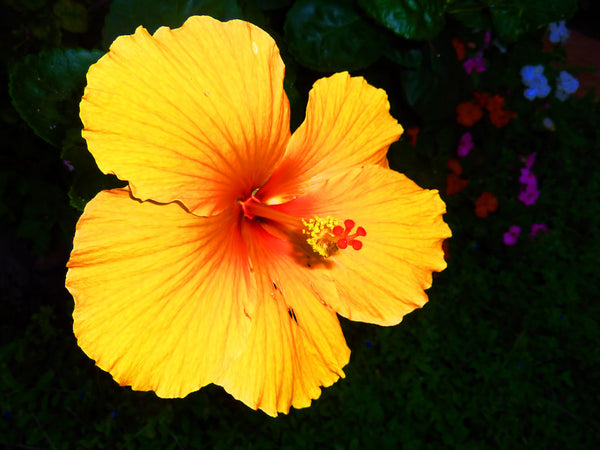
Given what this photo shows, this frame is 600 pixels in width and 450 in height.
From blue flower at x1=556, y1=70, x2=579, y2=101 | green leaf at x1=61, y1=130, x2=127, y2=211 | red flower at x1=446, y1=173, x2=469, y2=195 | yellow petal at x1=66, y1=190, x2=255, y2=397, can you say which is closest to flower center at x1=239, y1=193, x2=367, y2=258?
yellow petal at x1=66, y1=190, x2=255, y2=397

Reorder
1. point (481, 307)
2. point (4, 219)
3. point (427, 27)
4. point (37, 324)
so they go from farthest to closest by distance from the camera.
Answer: point (481, 307) → point (37, 324) → point (4, 219) → point (427, 27)

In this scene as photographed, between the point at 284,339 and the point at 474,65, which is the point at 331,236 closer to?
the point at 284,339

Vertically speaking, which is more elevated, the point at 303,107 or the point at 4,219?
the point at 303,107

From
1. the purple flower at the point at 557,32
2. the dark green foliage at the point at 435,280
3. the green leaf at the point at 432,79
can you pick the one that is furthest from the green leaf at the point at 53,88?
the purple flower at the point at 557,32

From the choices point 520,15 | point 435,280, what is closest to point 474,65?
point 435,280

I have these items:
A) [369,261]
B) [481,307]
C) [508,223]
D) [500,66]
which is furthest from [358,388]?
[500,66]

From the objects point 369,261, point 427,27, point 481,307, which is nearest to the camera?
point 369,261

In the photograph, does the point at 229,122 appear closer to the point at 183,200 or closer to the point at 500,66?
the point at 183,200
